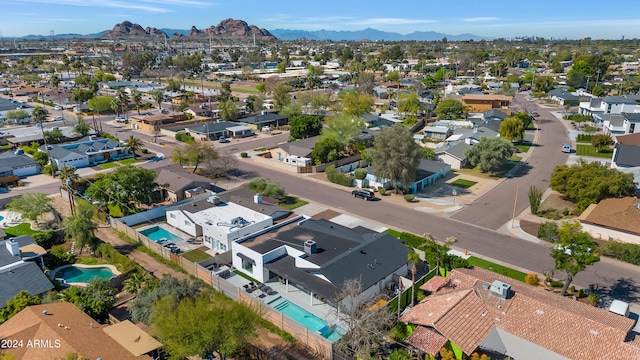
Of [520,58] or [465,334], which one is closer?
[465,334]

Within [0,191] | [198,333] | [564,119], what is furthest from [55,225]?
[564,119]

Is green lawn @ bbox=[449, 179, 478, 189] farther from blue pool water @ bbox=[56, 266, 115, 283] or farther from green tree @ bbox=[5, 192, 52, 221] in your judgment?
green tree @ bbox=[5, 192, 52, 221]

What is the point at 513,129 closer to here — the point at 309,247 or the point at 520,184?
the point at 520,184

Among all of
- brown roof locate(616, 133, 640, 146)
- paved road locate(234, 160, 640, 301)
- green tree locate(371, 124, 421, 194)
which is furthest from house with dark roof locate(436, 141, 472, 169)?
brown roof locate(616, 133, 640, 146)

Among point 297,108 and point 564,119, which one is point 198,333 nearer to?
point 297,108

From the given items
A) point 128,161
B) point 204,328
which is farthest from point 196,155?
point 204,328

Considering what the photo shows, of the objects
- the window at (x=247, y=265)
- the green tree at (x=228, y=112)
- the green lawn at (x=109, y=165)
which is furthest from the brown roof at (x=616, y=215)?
the green tree at (x=228, y=112)
